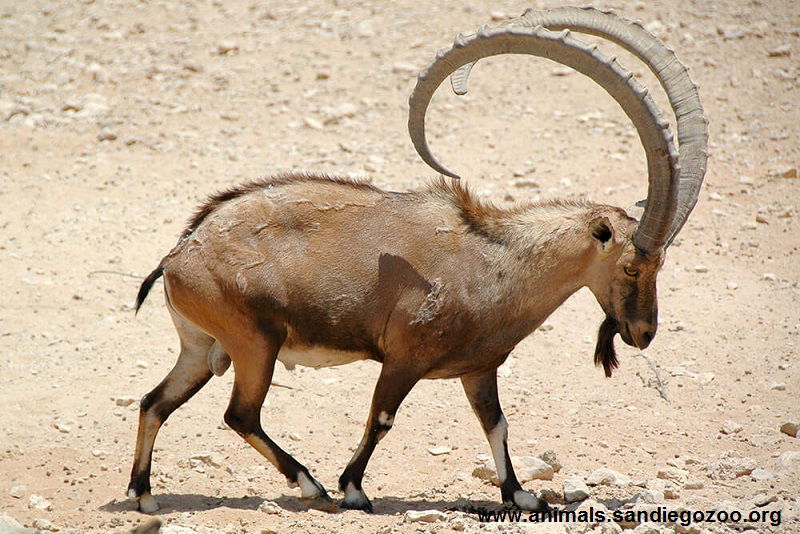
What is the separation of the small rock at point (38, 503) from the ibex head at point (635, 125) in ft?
11.7

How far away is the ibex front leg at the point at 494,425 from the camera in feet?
22.8

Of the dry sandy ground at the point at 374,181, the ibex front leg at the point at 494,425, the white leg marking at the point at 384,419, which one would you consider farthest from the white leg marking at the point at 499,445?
the white leg marking at the point at 384,419

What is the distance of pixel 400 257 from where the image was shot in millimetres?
6762

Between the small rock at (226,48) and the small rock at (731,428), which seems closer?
the small rock at (731,428)

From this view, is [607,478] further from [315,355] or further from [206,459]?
[206,459]

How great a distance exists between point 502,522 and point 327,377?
10.8ft

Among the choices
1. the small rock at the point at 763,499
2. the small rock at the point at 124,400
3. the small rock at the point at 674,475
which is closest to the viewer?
the small rock at the point at 763,499

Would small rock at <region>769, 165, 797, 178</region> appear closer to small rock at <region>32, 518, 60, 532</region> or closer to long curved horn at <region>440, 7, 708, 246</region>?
long curved horn at <region>440, 7, 708, 246</region>

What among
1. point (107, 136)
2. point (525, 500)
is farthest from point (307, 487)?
point (107, 136)

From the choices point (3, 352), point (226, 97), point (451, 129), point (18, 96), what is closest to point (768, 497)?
point (3, 352)

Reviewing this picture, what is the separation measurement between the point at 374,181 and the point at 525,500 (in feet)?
22.4

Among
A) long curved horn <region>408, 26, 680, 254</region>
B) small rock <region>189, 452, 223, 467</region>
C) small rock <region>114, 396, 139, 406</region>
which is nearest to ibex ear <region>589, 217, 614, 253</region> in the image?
long curved horn <region>408, 26, 680, 254</region>

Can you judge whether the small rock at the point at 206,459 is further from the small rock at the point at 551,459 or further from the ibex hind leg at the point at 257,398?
the small rock at the point at 551,459

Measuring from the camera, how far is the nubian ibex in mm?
6578
